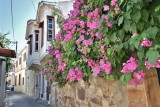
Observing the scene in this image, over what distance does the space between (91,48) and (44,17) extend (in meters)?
15.0

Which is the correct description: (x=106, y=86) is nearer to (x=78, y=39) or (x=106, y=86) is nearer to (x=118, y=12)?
(x=78, y=39)

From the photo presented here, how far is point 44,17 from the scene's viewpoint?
1695 cm

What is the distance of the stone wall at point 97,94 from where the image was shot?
247 cm

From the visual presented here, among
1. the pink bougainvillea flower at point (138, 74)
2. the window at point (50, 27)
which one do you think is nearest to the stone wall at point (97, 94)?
the pink bougainvillea flower at point (138, 74)

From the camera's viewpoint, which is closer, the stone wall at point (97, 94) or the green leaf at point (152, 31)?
the green leaf at point (152, 31)

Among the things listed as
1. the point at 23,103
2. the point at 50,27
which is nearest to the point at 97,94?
the point at 23,103

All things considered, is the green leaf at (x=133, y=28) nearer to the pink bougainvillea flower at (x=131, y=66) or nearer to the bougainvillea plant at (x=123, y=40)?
the bougainvillea plant at (x=123, y=40)

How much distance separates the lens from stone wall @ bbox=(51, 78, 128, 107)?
8.10 feet

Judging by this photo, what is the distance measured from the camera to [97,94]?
3.21m

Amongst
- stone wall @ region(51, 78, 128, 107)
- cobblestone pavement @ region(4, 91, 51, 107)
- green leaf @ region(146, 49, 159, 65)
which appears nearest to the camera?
green leaf @ region(146, 49, 159, 65)

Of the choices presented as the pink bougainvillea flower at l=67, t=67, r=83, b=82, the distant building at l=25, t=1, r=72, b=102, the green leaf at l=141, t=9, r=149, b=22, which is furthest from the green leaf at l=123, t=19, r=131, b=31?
the distant building at l=25, t=1, r=72, b=102

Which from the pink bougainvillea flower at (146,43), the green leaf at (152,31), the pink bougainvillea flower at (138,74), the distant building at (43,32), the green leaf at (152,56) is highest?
the distant building at (43,32)

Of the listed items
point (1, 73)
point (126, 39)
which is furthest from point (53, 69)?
point (1, 73)

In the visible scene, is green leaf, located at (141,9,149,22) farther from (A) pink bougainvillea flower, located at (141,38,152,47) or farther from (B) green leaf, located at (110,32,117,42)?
(B) green leaf, located at (110,32,117,42)
